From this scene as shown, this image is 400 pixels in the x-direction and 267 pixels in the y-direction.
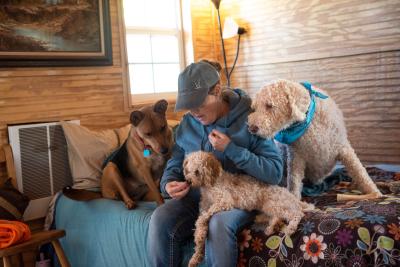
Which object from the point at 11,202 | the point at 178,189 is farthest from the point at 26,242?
the point at 178,189

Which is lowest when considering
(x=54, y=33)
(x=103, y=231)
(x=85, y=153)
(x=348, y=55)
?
(x=103, y=231)

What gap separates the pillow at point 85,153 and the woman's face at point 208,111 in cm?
125

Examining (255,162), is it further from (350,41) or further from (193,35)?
(193,35)

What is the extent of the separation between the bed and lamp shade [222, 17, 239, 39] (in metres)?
1.79

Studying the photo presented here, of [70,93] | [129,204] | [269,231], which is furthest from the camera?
→ [70,93]

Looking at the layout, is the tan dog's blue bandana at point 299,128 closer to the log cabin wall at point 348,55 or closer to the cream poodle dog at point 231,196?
the cream poodle dog at point 231,196

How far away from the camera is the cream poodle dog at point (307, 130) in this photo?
75.3 inches

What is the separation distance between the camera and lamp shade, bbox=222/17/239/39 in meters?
3.81

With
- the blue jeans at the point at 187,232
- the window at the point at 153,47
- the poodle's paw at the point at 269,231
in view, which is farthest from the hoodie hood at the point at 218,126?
the window at the point at 153,47

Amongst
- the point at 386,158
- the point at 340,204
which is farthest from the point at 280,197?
the point at 386,158

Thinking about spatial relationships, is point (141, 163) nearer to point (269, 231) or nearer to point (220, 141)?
point (220, 141)

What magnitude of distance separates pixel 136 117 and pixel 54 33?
93 centimetres

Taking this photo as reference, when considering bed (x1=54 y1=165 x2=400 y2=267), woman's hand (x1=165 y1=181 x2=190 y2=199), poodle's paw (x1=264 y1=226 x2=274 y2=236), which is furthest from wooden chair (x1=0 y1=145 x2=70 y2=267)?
poodle's paw (x1=264 y1=226 x2=274 y2=236)

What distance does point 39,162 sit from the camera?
2.96 metres
